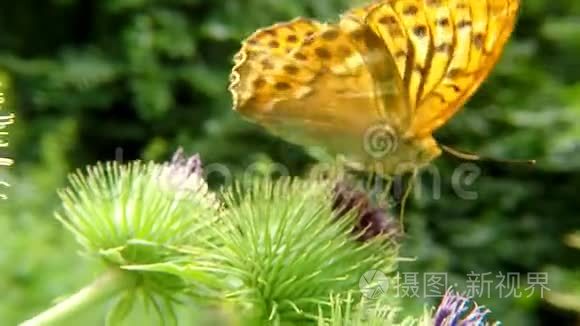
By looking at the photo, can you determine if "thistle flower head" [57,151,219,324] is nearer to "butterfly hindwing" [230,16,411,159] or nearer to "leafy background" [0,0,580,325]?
"butterfly hindwing" [230,16,411,159]

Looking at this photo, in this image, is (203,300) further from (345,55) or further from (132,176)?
(345,55)

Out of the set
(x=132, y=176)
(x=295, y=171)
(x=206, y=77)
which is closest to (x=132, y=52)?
(x=206, y=77)

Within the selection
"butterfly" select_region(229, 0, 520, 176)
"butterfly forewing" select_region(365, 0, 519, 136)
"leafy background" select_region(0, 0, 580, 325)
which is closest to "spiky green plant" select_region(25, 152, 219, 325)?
"butterfly" select_region(229, 0, 520, 176)

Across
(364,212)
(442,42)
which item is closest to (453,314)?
(364,212)

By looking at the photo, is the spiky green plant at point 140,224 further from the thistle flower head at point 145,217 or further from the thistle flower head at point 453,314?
the thistle flower head at point 453,314

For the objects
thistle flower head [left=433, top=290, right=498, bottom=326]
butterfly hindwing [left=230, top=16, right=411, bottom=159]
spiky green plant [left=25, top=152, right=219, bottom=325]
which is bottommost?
thistle flower head [left=433, top=290, right=498, bottom=326]

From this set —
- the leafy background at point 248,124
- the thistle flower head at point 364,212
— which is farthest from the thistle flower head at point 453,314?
the leafy background at point 248,124

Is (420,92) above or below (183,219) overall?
above
